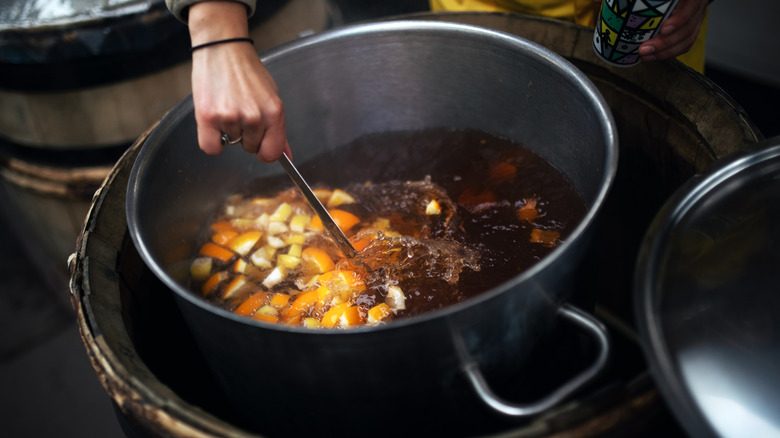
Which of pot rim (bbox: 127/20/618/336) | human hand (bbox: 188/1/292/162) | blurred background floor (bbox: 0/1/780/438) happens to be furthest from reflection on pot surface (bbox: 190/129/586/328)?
blurred background floor (bbox: 0/1/780/438)

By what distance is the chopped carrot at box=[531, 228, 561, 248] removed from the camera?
1027 millimetres

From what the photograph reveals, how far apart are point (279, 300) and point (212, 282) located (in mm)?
185

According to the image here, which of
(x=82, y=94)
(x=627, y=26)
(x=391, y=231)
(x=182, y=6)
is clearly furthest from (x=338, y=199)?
(x=82, y=94)

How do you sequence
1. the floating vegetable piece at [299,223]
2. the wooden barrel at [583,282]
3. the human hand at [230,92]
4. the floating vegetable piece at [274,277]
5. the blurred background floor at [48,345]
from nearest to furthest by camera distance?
1. the wooden barrel at [583,282]
2. the human hand at [230,92]
3. the floating vegetable piece at [274,277]
4. the floating vegetable piece at [299,223]
5. the blurred background floor at [48,345]

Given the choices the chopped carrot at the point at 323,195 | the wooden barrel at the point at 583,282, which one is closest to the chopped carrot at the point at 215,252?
the wooden barrel at the point at 583,282

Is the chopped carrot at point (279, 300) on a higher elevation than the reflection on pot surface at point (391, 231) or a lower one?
lower

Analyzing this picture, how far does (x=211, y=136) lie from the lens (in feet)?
2.78

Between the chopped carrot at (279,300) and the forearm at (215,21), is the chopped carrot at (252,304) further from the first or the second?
the forearm at (215,21)

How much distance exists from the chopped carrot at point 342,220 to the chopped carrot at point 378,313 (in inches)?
10.8

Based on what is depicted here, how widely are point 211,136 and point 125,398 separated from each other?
1.26ft

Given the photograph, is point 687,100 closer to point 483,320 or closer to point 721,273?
point 721,273

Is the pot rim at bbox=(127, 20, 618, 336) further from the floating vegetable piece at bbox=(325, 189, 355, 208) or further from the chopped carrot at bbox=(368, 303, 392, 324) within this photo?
the floating vegetable piece at bbox=(325, 189, 355, 208)

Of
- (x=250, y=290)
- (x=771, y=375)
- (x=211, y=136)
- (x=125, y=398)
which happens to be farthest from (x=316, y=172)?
(x=771, y=375)

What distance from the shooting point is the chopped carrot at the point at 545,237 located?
103 centimetres
